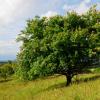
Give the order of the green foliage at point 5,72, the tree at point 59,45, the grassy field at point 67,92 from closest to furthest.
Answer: the grassy field at point 67,92 → the tree at point 59,45 → the green foliage at point 5,72

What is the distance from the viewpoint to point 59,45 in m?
26.1

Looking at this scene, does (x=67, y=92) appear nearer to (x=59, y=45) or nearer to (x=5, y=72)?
(x=59, y=45)

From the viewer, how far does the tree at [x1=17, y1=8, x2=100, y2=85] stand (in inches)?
1027

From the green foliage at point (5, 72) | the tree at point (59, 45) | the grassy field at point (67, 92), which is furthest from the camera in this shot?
the green foliage at point (5, 72)

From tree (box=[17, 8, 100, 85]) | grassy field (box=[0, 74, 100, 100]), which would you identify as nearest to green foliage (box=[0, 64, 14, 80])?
grassy field (box=[0, 74, 100, 100])

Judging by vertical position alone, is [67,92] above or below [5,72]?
below

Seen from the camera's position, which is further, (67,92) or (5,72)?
(5,72)

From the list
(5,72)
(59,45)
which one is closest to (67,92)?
(59,45)

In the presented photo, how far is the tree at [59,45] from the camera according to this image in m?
26.1

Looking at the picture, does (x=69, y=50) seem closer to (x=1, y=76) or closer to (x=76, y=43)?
(x=76, y=43)

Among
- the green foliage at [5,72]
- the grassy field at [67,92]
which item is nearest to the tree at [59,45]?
the grassy field at [67,92]

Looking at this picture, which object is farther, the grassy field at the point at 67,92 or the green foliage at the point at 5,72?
the green foliage at the point at 5,72

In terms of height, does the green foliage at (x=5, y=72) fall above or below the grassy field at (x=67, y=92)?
above

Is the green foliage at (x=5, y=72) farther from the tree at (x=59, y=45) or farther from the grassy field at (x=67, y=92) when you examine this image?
the tree at (x=59, y=45)
